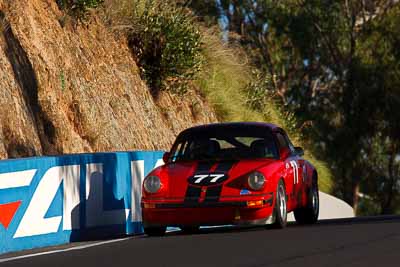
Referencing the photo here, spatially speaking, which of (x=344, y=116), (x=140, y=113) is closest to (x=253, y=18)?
(x=344, y=116)

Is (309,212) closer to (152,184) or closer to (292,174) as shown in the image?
(292,174)

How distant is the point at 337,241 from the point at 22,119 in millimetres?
9470

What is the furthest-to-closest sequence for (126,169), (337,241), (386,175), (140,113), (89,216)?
(386,175)
(140,113)
(126,169)
(89,216)
(337,241)

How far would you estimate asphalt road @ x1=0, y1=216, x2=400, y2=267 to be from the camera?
10.5 m

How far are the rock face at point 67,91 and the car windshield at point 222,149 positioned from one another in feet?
14.2

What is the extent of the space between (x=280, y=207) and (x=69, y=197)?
2677 millimetres

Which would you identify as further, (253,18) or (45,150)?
(253,18)

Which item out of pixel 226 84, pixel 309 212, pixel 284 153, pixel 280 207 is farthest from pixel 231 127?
pixel 226 84

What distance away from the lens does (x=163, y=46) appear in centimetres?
2736

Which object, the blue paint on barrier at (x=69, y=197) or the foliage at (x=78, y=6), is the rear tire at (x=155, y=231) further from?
the foliage at (x=78, y=6)

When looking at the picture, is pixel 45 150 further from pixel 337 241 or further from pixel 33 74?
pixel 337 241

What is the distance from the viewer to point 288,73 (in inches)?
2117

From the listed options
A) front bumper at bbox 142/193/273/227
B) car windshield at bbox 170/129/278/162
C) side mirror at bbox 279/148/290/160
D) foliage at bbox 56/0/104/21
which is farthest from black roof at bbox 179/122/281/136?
foliage at bbox 56/0/104/21

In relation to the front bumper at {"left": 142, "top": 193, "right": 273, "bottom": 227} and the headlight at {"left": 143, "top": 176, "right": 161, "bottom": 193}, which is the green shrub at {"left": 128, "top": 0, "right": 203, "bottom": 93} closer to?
the headlight at {"left": 143, "top": 176, "right": 161, "bottom": 193}
